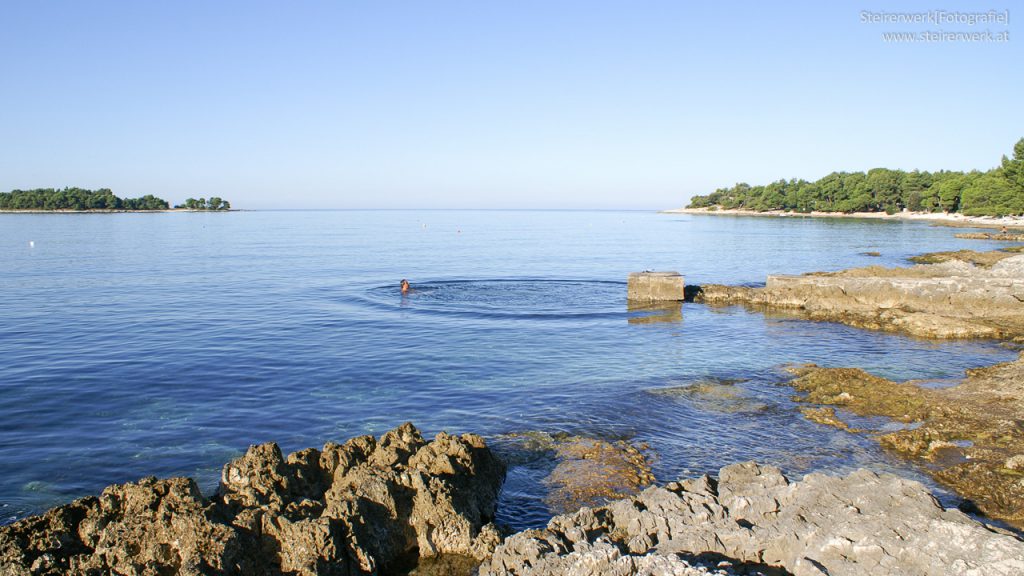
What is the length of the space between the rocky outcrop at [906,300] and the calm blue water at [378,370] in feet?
5.32

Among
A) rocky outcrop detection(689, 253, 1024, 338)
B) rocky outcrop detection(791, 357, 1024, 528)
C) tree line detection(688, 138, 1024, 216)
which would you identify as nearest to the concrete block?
rocky outcrop detection(689, 253, 1024, 338)

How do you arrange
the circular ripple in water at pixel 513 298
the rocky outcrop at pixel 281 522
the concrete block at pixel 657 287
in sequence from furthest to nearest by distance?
1. the concrete block at pixel 657 287
2. the circular ripple in water at pixel 513 298
3. the rocky outcrop at pixel 281 522

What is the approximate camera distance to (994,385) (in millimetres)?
16344

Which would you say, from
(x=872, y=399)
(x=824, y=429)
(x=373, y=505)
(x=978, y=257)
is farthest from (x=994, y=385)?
(x=978, y=257)

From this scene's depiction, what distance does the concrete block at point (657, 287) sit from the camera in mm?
33500

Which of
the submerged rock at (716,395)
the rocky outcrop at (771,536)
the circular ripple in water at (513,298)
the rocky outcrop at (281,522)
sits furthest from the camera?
the circular ripple in water at (513,298)

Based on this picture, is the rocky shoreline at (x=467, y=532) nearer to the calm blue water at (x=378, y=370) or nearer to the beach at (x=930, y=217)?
the calm blue water at (x=378, y=370)

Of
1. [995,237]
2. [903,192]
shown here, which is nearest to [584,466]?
[995,237]

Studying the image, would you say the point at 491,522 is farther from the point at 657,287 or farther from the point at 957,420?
the point at 657,287

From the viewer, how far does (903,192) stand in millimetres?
145625

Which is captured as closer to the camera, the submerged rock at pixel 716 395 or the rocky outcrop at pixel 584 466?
the rocky outcrop at pixel 584 466

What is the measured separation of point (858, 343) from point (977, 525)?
57.5 feet

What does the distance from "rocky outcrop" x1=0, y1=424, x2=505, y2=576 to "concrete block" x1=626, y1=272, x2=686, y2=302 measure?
24033 mm

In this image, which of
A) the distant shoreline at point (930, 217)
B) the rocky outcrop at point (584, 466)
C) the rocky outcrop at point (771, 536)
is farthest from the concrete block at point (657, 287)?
the distant shoreline at point (930, 217)
